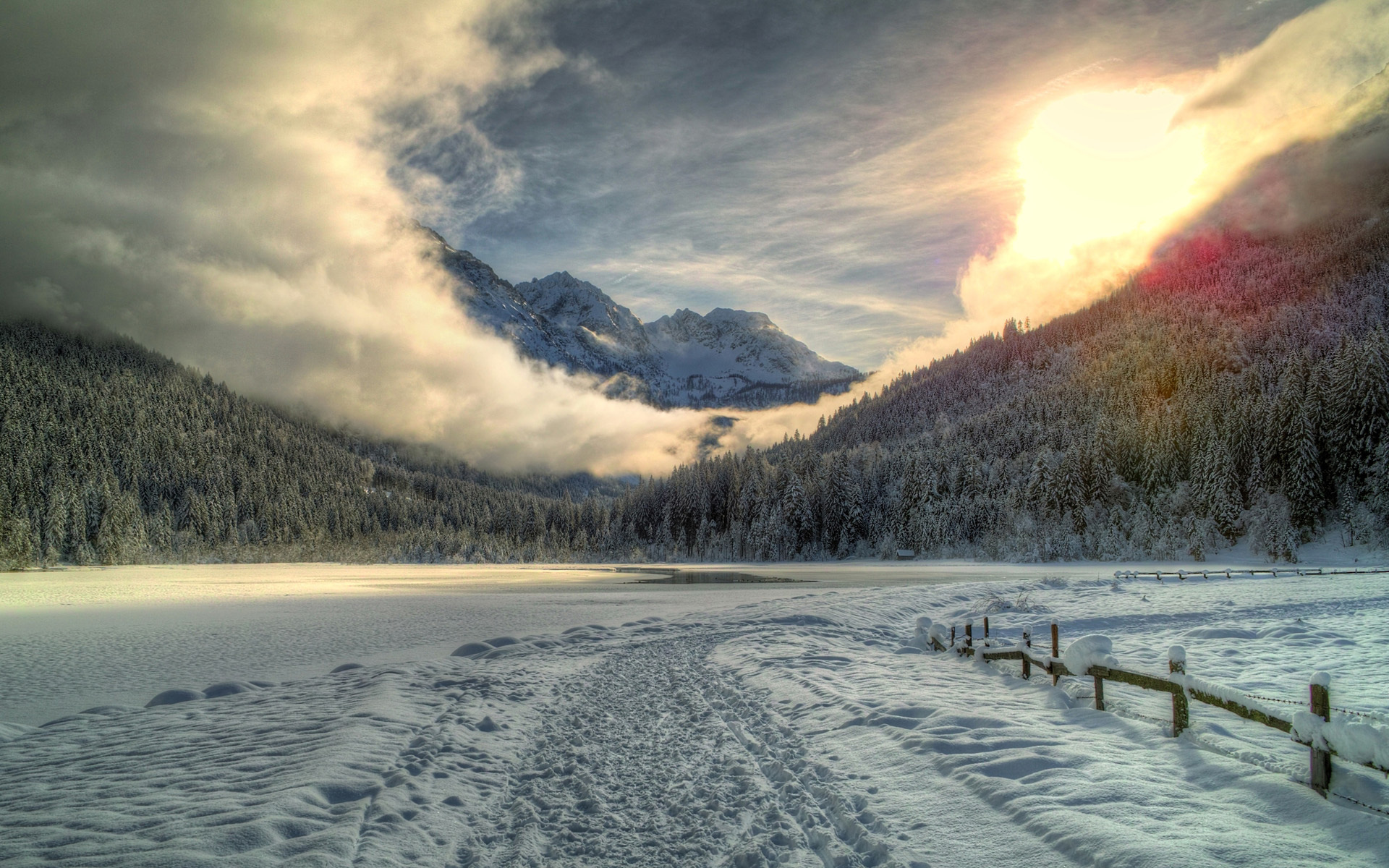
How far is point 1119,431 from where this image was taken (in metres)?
94.7

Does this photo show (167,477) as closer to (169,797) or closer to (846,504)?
(846,504)

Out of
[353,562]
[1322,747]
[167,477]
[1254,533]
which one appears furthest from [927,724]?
[167,477]

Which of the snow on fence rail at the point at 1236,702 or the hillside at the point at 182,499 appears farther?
the hillside at the point at 182,499

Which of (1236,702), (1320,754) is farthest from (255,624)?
(1320,754)

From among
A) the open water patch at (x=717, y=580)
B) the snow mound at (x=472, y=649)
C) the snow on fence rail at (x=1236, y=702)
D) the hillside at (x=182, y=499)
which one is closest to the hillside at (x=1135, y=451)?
the open water patch at (x=717, y=580)

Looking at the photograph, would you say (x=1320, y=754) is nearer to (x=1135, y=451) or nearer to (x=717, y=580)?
(x=717, y=580)

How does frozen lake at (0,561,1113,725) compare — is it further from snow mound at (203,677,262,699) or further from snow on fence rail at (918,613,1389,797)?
snow on fence rail at (918,613,1389,797)

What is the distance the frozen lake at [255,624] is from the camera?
16594 mm

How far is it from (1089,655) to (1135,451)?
320ft

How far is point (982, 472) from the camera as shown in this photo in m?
110

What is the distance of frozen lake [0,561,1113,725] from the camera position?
16.6 metres

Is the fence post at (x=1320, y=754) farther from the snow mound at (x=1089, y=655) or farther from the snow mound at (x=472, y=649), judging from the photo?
the snow mound at (x=472, y=649)

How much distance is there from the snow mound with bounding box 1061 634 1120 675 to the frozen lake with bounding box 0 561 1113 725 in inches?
658

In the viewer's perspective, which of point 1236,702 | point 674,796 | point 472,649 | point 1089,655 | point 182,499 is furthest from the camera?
point 182,499
